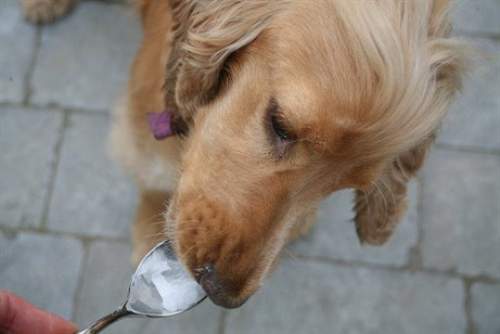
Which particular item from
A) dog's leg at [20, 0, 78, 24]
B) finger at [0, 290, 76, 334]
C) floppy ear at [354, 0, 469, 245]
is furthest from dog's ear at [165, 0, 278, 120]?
dog's leg at [20, 0, 78, 24]

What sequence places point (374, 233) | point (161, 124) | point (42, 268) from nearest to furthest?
point (161, 124) → point (374, 233) → point (42, 268)

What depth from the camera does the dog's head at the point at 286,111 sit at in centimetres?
182

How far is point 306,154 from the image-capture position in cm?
190

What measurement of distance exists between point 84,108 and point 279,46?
2.10 m

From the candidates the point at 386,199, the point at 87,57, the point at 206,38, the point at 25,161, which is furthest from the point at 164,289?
the point at 87,57

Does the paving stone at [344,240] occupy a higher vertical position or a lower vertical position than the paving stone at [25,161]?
lower

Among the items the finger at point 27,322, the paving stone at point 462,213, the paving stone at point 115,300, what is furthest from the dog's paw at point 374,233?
the finger at point 27,322

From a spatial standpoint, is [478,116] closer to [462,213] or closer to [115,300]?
[462,213]

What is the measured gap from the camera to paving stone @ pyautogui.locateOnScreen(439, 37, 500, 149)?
3879 mm

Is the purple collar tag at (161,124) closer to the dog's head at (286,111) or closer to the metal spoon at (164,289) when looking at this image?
the dog's head at (286,111)

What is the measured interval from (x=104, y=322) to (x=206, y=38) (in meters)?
1.01

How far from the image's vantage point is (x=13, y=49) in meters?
3.84

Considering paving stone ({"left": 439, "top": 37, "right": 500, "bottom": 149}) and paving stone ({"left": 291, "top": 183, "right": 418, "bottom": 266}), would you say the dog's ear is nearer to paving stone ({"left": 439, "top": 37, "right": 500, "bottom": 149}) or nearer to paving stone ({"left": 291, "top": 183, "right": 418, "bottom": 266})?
paving stone ({"left": 291, "top": 183, "right": 418, "bottom": 266})

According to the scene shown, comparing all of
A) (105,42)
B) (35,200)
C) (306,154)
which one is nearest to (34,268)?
(35,200)
